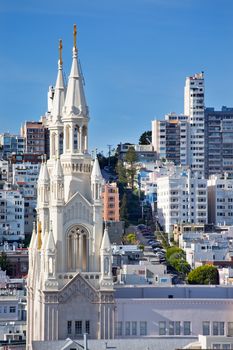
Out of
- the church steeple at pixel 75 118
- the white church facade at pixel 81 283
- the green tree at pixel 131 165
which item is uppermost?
the green tree at pixel 131 165

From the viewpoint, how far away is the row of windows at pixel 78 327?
233 feet

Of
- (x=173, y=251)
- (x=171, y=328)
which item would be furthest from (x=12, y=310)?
(x=173, y=251)

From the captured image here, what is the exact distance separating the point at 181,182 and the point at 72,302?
10330cm

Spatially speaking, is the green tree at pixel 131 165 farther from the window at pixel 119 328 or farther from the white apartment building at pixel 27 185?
the window at pixel 119 328

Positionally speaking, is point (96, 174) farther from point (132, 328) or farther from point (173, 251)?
point (173, 251)

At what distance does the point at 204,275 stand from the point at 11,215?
38832 mm

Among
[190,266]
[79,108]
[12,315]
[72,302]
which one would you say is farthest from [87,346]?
[190,266]

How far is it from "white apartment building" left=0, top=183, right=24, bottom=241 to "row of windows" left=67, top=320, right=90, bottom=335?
9230 cm

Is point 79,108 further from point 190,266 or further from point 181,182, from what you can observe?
point 181,182

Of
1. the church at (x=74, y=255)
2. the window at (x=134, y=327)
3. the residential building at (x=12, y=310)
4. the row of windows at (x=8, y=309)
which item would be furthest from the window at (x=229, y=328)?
the row of windows at (x=8, y=309)

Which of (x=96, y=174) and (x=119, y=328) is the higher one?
(x=96, y=174)

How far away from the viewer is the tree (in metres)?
129

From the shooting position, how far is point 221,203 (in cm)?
17638

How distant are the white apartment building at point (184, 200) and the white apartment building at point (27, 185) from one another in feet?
46.3
